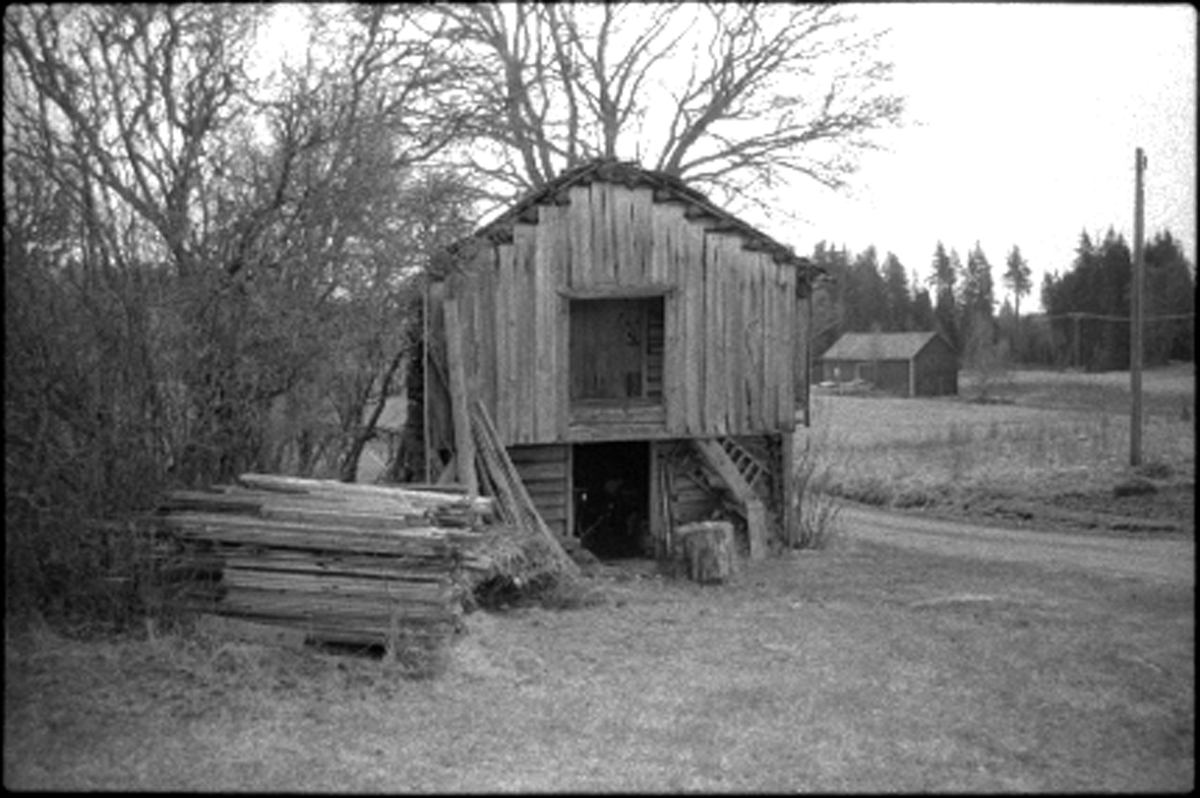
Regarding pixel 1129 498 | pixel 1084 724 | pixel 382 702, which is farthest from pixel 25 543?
pixel 1129 498

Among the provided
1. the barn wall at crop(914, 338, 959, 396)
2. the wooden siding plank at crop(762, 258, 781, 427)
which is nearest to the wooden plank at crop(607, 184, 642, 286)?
the wooden siding plank at crop(762, 258, 781, 427)

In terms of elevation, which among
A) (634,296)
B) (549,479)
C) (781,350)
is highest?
(634,296)

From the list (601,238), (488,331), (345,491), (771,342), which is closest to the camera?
(345,491)

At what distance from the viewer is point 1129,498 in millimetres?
22344

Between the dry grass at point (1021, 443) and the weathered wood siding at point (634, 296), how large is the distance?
5.64 m

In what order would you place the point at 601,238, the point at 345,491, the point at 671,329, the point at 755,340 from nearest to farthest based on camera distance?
the point at 345,491 → the point at 601,238 → the point at 671,329 → the point at 755,340

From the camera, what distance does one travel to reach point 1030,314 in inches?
2682

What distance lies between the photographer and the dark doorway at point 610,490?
19.0 metres

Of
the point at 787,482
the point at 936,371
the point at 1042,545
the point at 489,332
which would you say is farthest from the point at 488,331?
the point at 936,371

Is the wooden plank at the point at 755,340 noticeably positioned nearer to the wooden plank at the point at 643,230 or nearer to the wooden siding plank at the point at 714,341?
the wooden siding plank at the point at 714,341

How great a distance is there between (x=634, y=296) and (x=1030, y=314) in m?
58.6

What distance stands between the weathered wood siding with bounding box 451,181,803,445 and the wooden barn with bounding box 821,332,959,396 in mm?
51813

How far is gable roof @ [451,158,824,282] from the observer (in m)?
15.4

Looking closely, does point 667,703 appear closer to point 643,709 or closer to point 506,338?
point 643,709
